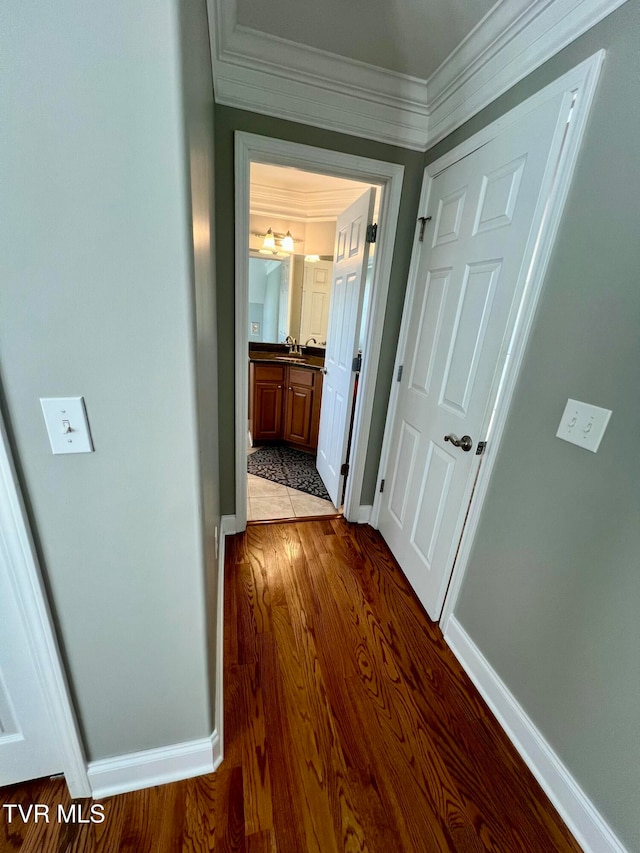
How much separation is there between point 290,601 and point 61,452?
4.42 feet

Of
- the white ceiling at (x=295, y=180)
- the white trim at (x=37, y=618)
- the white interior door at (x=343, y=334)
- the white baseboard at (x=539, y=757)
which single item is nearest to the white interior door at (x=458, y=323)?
the white baseboard at (x=539, y=757)

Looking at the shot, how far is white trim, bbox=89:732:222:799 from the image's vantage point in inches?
37.4

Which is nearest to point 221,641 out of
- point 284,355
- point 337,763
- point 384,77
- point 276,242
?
point 337,763

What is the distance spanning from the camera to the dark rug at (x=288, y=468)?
2740mm

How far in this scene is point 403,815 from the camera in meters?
0.98

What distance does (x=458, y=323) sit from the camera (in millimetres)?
1426

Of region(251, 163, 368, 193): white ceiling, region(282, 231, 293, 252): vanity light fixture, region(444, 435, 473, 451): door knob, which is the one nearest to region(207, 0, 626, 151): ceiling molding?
region(444, 435, 473, 451): door knob

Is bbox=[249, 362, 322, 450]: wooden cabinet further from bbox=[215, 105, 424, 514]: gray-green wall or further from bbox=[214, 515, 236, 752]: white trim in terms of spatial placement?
bbox=[214, 515, 236, 752]: white trim

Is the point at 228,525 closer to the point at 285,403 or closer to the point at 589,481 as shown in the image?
the point at 285,403

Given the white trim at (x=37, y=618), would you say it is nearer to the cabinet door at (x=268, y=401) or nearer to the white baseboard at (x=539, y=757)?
the white baseboard at (x=539, y=757)

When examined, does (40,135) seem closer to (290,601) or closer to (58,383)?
(58,383)

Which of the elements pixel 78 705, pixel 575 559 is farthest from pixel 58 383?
pixel 575 559

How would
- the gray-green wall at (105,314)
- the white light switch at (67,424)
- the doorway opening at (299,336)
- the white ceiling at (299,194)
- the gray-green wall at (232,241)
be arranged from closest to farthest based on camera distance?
1. the gray-green wall at (105,314)
2. the white light switch at (67,424)
3. the gray-green wall at (232,241)
4. the doorway opening at (299,336)
5. the white ceiling at (299,194)

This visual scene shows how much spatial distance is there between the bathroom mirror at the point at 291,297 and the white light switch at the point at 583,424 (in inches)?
121
